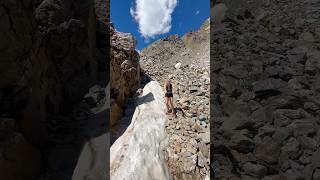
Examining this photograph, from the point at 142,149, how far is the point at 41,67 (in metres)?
4.24

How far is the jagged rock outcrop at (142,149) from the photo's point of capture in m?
7.68

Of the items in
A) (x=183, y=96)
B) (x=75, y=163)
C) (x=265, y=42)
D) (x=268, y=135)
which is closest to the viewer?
(x=268, y=135)

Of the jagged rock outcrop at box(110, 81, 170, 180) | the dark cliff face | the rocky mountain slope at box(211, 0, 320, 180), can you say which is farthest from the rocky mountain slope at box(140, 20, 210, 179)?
the dark cliff face

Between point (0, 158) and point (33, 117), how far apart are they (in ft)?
5.64

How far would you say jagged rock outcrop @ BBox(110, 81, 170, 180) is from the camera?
7.68 m

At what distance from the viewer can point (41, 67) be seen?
26.5ft

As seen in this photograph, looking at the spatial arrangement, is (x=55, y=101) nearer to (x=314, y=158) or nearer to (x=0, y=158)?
(x=0, y=158)

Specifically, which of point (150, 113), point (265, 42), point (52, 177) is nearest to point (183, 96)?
point (150, 113)

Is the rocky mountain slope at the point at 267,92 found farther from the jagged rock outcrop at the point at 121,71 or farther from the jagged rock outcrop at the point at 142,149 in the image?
the jagged rock outcrop at the point at 121,71

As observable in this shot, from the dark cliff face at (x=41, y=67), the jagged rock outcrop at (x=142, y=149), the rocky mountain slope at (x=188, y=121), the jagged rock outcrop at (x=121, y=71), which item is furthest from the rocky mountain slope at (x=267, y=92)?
the dark cliff face at (x=41, y=67)

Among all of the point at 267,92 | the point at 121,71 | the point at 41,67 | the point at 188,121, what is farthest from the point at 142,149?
Answer: the point at 121,71

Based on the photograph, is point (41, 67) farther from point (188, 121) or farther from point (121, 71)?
point (188, 121)

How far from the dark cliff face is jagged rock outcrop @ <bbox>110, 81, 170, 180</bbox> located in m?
2.22

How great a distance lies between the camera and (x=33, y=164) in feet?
21.5
